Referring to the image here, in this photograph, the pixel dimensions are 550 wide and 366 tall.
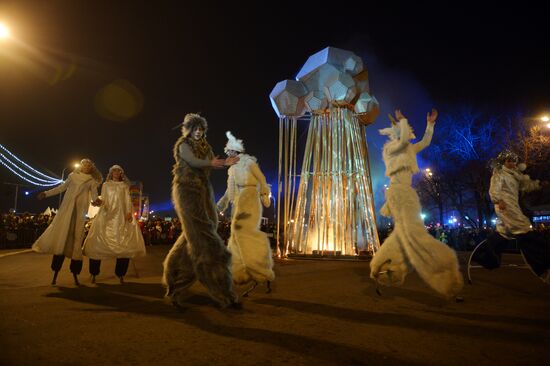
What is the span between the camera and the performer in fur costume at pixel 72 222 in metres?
6.24

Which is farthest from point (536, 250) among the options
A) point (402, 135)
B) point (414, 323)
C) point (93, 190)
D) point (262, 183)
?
point (93, 190)

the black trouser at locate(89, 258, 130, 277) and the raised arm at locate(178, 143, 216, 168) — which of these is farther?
the black trouser at locate(89, 258, 130, 277)

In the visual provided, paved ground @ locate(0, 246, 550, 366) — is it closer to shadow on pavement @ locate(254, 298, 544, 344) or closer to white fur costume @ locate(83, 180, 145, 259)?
shadow on pavement @ locate(254, 298, 544, 344)

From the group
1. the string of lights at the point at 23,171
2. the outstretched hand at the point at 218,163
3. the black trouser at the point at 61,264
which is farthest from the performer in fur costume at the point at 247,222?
the string of lights at the point at 23,171

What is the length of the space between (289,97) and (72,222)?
8044 millimetres

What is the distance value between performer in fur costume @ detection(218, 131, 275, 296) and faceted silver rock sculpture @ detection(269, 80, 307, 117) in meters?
7.07

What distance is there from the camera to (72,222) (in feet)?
21.2

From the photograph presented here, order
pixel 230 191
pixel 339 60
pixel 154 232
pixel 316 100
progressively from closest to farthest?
1. pixel 230 191
2. pixel 339 60
3. pixel 316 100
4. pixel 154 232

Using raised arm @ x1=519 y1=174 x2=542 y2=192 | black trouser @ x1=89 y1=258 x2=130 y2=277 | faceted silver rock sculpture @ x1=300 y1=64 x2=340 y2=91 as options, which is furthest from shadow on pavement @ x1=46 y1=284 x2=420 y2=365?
faceted silver rock sculpture @ x1=300 y1=64 x2=340 y2=91

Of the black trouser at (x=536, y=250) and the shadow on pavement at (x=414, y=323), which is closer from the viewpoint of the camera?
the shadow on pavement at (x=414, y=323)

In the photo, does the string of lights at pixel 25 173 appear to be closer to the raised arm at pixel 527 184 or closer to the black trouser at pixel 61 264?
the black trouser at pixel 61 264

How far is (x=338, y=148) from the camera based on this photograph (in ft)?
42.4

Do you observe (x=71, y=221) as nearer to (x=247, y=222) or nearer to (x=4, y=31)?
(x=247, y=222)

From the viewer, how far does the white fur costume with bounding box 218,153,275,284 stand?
218 inches
